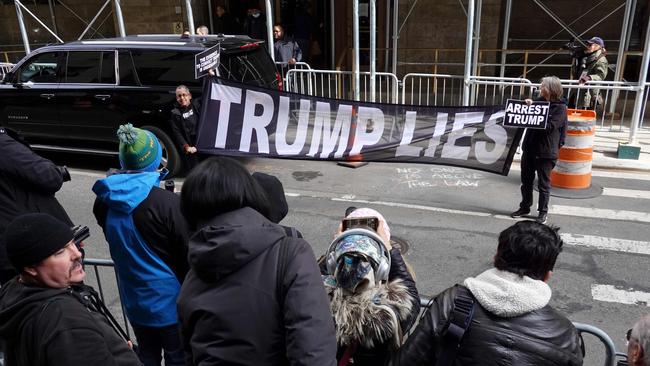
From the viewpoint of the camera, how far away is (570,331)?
2.03 meters

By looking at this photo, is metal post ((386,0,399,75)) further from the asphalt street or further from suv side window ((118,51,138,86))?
suv side window ((118,51,138,86))

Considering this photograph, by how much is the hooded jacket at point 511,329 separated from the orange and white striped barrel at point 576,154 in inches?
232

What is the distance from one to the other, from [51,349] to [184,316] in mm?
437

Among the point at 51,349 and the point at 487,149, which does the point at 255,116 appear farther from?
the point at 51,349

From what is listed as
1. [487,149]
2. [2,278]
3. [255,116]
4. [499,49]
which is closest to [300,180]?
[255,116]

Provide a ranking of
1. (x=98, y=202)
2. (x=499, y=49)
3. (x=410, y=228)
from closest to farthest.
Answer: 1. (x=98, y=202)
2. (x=410, y=228)
3. (x=499, y=49)

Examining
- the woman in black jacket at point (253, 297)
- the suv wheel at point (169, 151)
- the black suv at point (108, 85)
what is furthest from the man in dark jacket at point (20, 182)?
the suv wheel at point (169, 151)

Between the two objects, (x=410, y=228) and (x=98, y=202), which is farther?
(x=410, y=228)

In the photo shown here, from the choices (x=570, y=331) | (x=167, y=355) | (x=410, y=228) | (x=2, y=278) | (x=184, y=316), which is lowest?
(x=410, y=228)

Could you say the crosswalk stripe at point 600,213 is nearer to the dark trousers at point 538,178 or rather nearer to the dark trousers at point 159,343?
the dark trousers at point 538,178

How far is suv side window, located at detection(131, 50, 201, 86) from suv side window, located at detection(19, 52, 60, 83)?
1.56 metres

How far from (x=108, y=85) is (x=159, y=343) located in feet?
20.2

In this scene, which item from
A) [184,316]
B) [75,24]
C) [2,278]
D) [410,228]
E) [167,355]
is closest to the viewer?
[184,316]

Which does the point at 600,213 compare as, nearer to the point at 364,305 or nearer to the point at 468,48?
the point at 468,48
